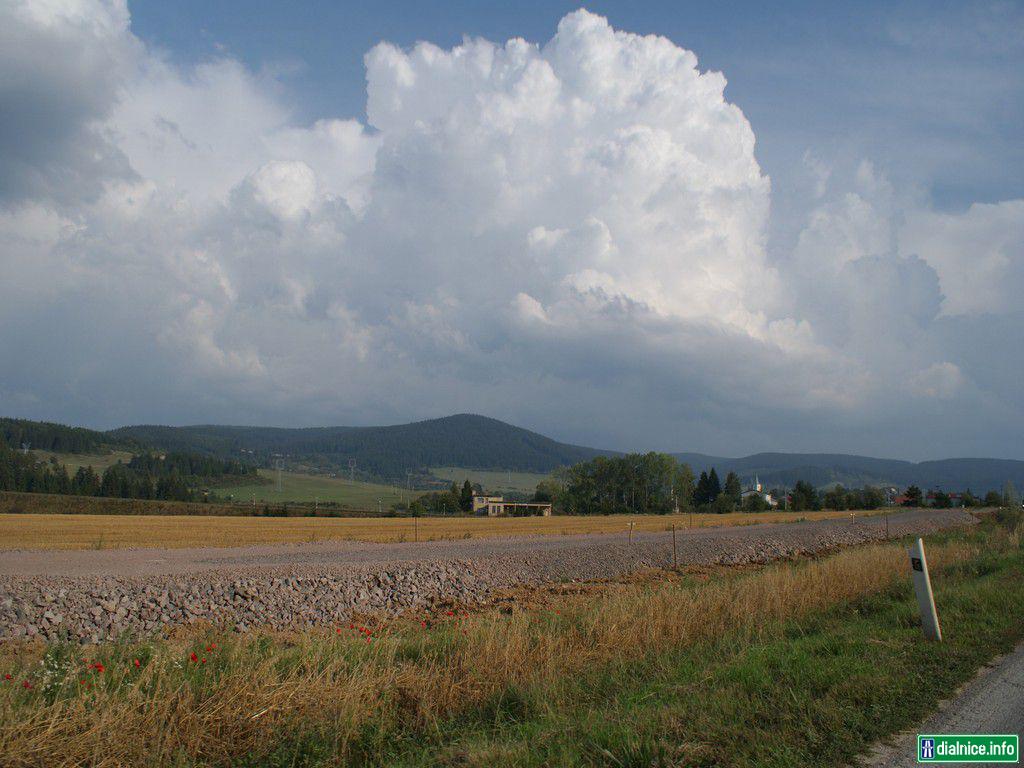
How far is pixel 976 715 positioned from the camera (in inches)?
249

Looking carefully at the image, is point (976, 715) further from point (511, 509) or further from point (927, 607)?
point (511, 509)

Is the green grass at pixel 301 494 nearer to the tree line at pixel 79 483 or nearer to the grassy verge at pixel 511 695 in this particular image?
the tree line at pixel 79 483

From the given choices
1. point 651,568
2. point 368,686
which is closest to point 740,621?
point 368,686

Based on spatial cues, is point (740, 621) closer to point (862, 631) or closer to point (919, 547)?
point (862, 631)

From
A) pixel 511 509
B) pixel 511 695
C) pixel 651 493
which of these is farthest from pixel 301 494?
pixel 511 695

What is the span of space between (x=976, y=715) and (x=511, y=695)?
4788mm

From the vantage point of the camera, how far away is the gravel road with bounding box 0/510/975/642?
1731cm

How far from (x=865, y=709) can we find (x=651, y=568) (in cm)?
2486

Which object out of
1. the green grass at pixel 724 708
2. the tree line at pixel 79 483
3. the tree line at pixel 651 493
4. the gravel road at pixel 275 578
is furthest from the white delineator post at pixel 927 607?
the tree line at pixel 79 483

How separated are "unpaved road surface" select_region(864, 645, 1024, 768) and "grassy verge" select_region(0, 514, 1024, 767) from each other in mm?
175

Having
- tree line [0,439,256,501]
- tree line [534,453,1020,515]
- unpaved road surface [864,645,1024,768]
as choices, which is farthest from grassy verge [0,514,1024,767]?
tree line [0,439,256,501]

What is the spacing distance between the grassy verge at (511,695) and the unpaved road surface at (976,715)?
0.57 feet

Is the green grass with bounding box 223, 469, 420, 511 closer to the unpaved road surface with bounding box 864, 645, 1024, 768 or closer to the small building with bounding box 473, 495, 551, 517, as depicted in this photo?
the small building with bounding box 473, 495, 551, 517

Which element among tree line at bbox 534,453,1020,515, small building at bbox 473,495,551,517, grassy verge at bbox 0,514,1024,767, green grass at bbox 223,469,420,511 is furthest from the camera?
green grass at bbox 223,469,420,511
